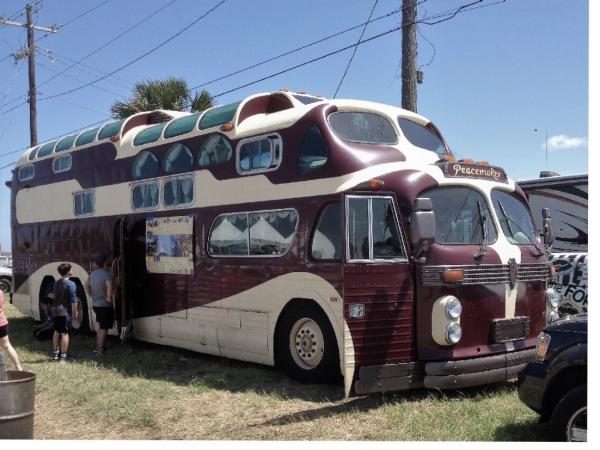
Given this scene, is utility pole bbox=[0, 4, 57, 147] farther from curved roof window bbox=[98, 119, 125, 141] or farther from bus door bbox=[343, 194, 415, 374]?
bus door bbox=[343, 194, 415, 374]

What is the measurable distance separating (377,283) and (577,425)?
8.07 feet

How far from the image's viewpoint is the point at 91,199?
1143 cm

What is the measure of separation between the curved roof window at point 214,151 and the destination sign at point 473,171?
285cm

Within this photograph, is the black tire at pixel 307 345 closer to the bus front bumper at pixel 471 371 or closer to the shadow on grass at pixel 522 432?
the bus front bumper at pixel 471 371

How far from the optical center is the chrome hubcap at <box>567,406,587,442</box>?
4.62m

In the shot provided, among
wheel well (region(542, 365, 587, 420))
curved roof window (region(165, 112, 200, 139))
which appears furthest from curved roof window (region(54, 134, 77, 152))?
wheel well (region(542, 365, 587, 420))

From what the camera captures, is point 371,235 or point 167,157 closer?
point 371,235

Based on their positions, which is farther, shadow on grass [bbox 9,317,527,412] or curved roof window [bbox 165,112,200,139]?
curved roof window [bbox 165,112,200,139]

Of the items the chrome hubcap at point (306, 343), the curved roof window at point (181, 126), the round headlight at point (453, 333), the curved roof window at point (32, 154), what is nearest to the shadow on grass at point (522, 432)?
the round headlight at point (453, 333)

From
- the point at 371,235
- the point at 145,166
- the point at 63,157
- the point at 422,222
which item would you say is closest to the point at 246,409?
the point at 371,235

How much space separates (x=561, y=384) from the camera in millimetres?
4922

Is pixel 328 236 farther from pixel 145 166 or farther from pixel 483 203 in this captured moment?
pixel 145 166

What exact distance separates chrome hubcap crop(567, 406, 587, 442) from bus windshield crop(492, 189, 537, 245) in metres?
A: 3.04

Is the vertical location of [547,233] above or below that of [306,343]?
above
